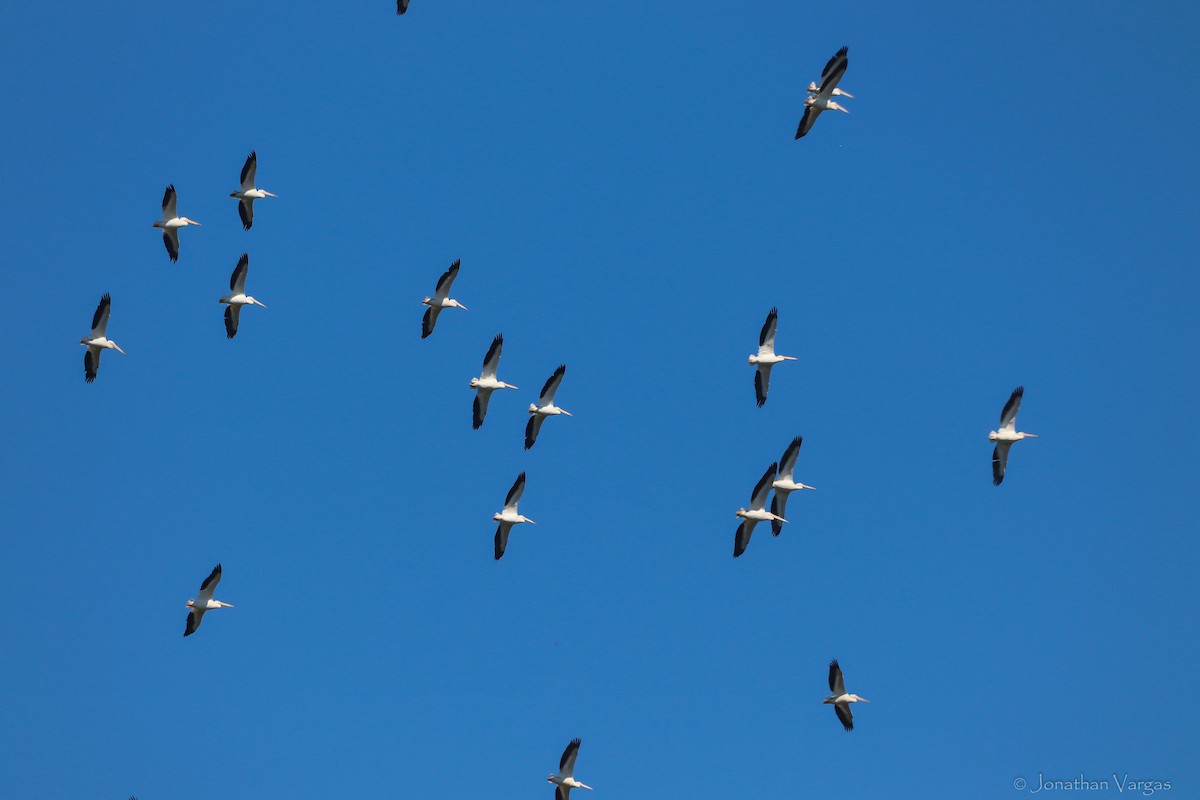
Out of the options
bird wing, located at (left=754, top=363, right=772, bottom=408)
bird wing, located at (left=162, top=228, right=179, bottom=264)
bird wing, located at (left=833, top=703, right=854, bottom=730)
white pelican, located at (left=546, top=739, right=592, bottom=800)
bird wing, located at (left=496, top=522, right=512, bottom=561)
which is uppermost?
bird wing, located at (left=754, top=363, right=772, bottom=408)

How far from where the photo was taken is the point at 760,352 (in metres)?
43.9

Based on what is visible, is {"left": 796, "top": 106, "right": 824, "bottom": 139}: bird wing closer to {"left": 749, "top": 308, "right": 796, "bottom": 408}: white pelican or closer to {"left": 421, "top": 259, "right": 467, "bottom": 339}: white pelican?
{"left": 749, "top": 308, "right": 796, "bottom": 408}: white pelican

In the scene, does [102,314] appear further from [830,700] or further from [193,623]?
[830,700]

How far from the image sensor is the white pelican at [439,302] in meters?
44.9

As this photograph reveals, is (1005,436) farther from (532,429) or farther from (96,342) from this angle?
(96,342)

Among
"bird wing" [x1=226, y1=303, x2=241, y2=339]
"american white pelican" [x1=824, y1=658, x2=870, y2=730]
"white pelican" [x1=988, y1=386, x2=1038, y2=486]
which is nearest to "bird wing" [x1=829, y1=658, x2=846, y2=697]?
"american white pelican" [x1=824, y1=658, x2=870, y2=730]

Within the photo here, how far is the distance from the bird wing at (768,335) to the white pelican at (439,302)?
760 centimetres

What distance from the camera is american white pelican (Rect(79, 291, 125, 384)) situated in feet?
150

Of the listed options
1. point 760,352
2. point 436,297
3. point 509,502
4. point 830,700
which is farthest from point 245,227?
point 830,700

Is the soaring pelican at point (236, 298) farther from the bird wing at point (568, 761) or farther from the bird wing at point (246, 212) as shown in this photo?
the bird wing at point (568, 761)

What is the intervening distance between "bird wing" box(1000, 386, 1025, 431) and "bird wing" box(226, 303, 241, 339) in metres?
19.1

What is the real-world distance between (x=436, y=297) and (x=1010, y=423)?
1414cm

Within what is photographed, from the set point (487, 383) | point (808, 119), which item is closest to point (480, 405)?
point (487, 383)

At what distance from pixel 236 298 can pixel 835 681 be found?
57.2 ft
